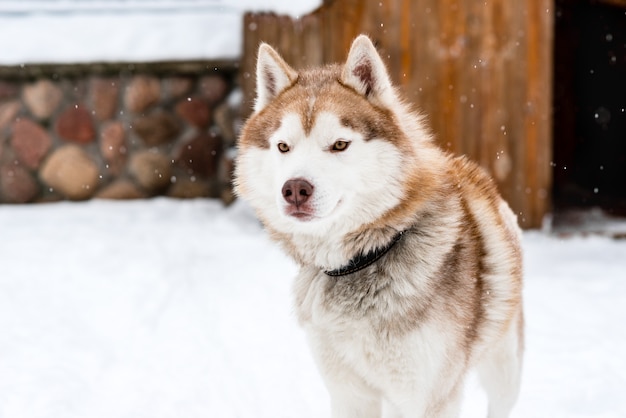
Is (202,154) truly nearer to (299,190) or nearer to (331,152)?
(331,152)

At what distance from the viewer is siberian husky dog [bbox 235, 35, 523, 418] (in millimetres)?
2348

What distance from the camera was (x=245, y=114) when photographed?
6938mm

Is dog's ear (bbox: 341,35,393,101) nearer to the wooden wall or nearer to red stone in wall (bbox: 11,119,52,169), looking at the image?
the wooden wall

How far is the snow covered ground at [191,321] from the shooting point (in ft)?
11.5

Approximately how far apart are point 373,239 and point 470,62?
455 cm

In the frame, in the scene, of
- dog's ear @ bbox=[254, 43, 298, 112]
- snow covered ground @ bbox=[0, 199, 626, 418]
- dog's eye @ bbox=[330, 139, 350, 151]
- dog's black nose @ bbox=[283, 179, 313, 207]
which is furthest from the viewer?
snow covered ground @ bbox=[0, 199, 626, 418]

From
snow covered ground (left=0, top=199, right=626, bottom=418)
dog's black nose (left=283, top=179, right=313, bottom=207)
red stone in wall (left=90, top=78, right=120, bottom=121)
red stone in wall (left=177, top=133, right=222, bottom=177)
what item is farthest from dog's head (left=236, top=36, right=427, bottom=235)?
red stone in wall (left=90, top=78, right=120, bottom=121)

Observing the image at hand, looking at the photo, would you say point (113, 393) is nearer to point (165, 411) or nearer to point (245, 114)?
point (165, 411)

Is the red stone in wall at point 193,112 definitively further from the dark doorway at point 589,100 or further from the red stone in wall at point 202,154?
the dark doorway at point 589,100

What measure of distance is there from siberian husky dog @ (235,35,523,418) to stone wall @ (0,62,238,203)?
4671 millimetres

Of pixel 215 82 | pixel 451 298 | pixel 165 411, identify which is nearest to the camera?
pixel 451 298

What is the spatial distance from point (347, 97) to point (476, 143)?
436 centimetres

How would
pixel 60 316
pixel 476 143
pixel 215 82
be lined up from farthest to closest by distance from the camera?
pixel 215 82
pixel 476 143
pixel 60 316

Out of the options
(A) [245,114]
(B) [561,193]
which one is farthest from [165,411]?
(B) [561,193]
